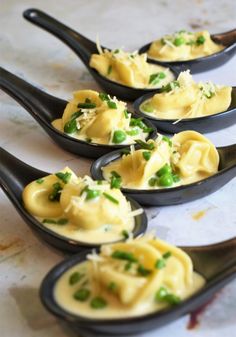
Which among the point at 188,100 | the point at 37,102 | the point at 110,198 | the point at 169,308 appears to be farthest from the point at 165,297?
the point at 37,102

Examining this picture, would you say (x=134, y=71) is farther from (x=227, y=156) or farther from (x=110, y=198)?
(x=110, y=198)

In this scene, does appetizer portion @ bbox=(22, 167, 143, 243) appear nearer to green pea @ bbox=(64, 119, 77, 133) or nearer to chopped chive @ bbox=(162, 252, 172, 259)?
chopped chive @ bbox=(162, 252, 172, 259)

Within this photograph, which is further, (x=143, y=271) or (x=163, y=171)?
(x=163, y=171)

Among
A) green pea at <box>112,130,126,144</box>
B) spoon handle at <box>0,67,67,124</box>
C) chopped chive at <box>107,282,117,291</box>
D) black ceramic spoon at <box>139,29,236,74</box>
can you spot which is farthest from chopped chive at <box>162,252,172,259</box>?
black ceramic spoon at <box>139,29,236,74</box>

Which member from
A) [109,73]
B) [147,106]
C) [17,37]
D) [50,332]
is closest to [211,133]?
[147,106]

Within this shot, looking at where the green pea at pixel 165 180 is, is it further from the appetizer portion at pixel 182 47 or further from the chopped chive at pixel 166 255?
the appetizer portion at pixel 182 47

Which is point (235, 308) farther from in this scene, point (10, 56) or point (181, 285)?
point (10, 56)

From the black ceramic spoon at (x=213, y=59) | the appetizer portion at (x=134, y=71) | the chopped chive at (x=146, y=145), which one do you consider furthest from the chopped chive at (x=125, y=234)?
the black ceramic spoon at (x=213, y=59)
